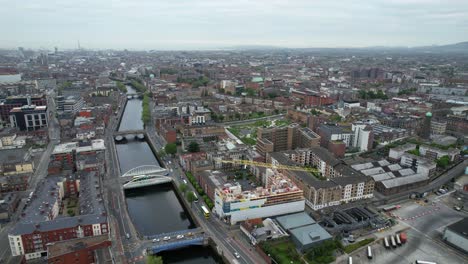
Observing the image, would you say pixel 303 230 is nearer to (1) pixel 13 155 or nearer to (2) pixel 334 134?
(2) pixel 334 134

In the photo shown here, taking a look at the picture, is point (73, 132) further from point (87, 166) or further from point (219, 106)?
point (219, 106)

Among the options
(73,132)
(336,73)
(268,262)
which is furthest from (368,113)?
(336,73)

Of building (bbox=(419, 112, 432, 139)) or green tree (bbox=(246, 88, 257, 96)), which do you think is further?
green tree (bbox=(246, 88, 257, 96))

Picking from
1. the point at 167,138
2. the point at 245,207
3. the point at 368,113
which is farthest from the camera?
the point at 368,113

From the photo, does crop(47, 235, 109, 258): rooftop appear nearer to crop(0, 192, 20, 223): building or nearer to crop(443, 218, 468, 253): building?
crop(0, 192, 20, 223): building

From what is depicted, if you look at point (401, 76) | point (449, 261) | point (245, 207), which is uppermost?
point (401, 76)

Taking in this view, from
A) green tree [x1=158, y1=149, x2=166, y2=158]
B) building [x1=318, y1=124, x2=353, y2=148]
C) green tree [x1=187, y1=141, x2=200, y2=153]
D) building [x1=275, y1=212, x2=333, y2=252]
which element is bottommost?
building [x1=275, y1=212, x2=333, y2=252]

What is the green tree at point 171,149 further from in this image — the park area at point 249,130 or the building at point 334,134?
the building at point 334,134

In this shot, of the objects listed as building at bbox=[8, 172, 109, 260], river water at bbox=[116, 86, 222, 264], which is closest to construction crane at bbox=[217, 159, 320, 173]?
river water at bbox=[116, 86, 222, 264]
